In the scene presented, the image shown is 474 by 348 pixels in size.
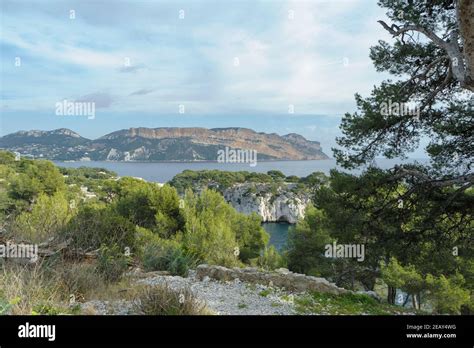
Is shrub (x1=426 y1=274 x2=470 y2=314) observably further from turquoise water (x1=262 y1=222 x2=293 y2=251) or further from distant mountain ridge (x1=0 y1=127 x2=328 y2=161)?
turquoise water (x1=262 y1=222 x2=293 y2=251)

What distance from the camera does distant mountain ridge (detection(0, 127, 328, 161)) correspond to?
73.9 feet

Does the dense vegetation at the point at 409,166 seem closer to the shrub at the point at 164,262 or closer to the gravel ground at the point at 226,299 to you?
the gravel ground at the point at 226,299

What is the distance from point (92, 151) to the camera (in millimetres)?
24188

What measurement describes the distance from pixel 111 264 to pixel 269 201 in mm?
32489

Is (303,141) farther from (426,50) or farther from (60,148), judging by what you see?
(426,50)

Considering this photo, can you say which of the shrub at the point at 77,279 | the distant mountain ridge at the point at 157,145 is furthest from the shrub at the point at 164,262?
the distant mountain ridge at the point at 157,145

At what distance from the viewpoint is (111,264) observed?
18.1ft

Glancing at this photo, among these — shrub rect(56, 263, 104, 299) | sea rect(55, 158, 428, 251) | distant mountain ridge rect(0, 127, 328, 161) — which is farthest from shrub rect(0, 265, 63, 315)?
distant mountain ridge rect(0, 127, 328, 161)

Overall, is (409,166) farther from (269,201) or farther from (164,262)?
(269,201)

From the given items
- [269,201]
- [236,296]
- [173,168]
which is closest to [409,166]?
[236,296]

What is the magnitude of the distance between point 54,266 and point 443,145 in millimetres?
6218

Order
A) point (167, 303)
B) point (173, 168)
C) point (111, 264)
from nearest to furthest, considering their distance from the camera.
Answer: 1. point (167, 303)
2. point (111, 264)
3. point (173, 168)

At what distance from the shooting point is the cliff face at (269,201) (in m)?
31.2
